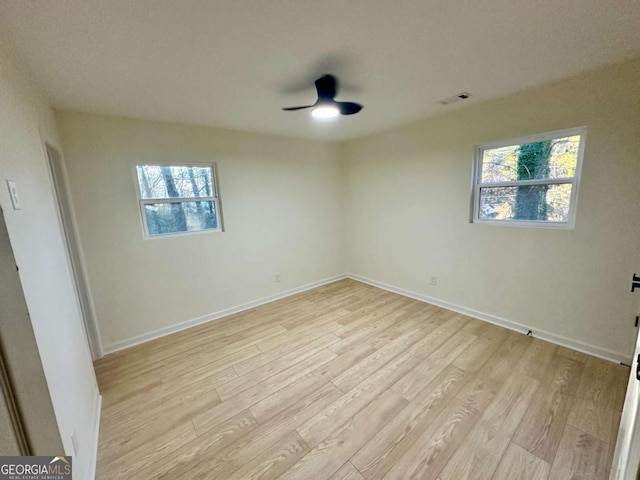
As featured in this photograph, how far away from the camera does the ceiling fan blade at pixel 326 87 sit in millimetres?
1973

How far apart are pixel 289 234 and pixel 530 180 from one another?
3.01 m

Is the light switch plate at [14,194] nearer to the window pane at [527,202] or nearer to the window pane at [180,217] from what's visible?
the window pane at [180,217]

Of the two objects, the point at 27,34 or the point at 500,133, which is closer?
the point at 27,34

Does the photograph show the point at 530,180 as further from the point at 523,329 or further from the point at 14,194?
the point at 14,194

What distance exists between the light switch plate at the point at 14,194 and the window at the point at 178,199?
5.92 ft


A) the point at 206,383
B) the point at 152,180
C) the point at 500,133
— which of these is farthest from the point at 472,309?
the point at 152,180

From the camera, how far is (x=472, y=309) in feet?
10.2

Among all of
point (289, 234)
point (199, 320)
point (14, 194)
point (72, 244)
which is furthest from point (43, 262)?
point (289, 234)

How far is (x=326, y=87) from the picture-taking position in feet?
6.51

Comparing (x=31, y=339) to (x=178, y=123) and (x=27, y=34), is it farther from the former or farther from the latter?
(x=178, y=123)

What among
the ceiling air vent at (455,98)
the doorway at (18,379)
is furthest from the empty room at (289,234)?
the ceiling air vent at (455,98)

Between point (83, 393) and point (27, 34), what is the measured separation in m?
2.07

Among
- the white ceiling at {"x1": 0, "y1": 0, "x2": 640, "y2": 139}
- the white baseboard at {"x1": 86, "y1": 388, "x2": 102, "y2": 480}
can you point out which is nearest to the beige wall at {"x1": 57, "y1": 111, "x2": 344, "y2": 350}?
the white ceiling at {"x1": 0, "y1": 0, "x2": 640, "y2": 139}

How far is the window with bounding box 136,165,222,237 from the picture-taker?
2.83 metres
